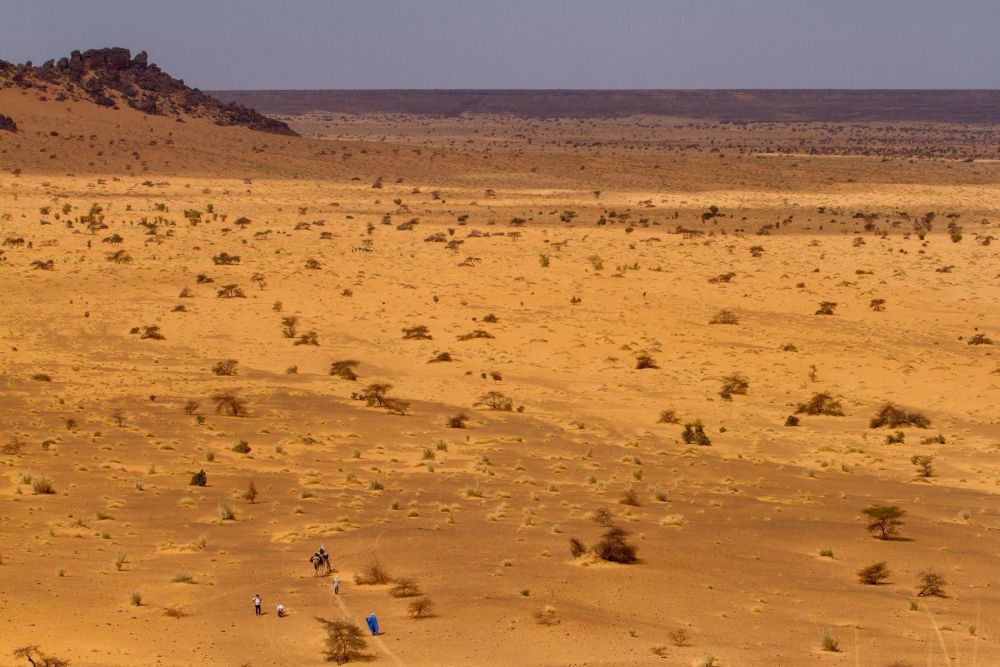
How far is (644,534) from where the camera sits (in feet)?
50.6

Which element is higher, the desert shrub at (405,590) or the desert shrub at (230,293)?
the desert shrub at (230,293)

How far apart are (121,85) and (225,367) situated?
227 ft

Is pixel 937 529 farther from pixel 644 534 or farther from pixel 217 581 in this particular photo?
pixel 217 581

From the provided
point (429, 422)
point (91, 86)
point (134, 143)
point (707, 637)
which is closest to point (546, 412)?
point (429, 422)

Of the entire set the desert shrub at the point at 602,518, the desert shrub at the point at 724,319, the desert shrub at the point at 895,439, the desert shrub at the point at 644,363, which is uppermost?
the desert shrub at the point at 724,319

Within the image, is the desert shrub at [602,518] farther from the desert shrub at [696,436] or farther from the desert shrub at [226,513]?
the desert shrub at [696,436]

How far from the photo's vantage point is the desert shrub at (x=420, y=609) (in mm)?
12133

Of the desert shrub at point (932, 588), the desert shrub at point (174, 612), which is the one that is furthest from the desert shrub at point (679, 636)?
the desert shrub at point (174, 612)

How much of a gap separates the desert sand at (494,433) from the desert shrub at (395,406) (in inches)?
6.5

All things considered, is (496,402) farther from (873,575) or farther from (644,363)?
(873,575)

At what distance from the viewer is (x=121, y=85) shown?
292 ft

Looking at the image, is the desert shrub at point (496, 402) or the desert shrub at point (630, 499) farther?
the desert shrub at point (496, 402)

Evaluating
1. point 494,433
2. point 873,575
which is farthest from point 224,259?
point 873,575

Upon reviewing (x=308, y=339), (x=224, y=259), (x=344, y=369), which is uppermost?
(x=224, y=259)
